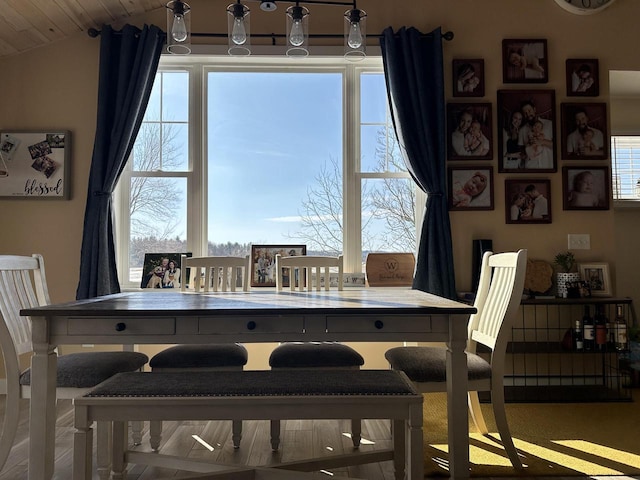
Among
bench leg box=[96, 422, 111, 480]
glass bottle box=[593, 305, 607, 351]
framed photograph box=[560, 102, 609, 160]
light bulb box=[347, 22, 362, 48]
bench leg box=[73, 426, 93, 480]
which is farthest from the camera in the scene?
framed photograph box=[560, 102, 609, 160]

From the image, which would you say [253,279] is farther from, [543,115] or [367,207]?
[543,115]

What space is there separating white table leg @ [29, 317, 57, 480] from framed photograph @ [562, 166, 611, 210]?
341 cm

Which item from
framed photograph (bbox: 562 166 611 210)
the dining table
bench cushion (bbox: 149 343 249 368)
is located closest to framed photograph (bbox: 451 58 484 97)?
framed photograph (bbox: 562 166 611 210)

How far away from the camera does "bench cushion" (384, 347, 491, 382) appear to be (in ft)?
7.40

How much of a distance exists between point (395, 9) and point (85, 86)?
230 centimetres

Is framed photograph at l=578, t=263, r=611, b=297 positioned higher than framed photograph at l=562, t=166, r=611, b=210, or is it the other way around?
framed photograph at l=562, t=166, r=611, b=210

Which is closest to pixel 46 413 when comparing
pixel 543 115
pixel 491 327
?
pixel 491 327

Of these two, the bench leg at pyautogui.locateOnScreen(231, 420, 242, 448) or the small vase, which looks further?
the small vase

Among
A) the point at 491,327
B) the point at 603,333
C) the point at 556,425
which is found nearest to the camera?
the point at 491,327

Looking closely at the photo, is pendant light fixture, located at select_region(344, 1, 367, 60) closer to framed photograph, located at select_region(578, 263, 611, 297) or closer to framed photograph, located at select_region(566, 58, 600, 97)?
framed photograph, located at select_region(566, 58, 600, 97)

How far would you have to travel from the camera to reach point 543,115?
3.82 meters

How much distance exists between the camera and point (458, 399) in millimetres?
2004

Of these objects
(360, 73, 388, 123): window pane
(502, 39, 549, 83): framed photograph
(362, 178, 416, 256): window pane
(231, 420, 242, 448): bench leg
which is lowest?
(231, 420, 242, 448): bench leg

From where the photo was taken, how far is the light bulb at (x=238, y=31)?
234 cm
